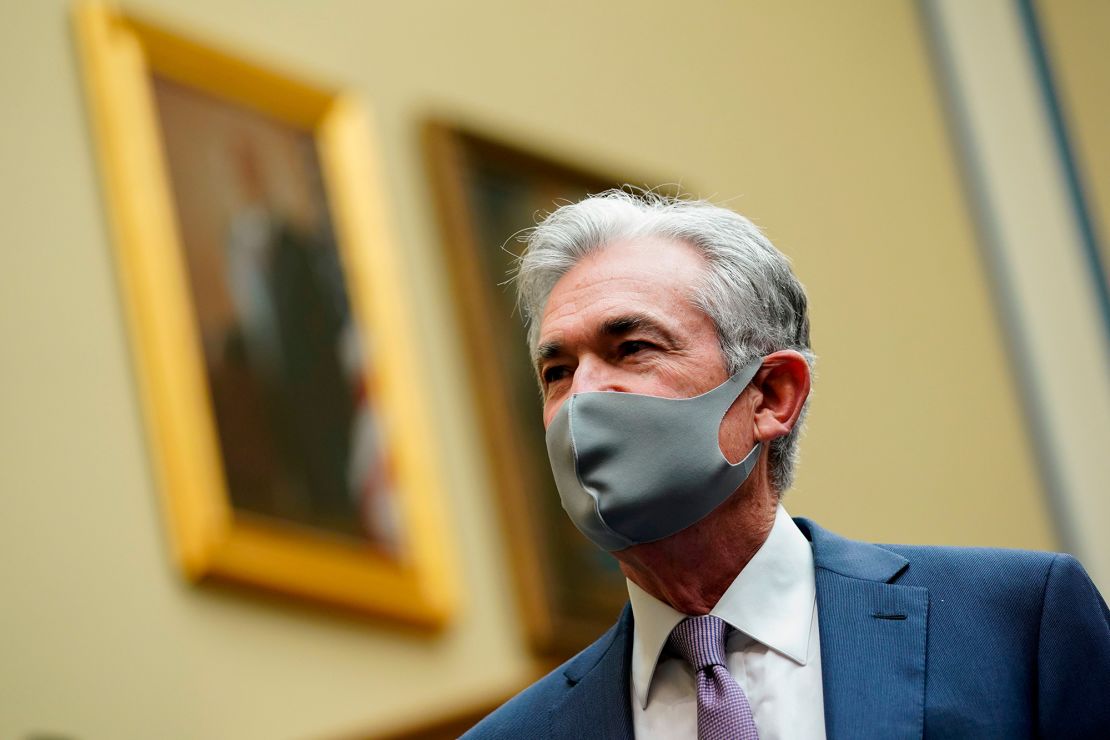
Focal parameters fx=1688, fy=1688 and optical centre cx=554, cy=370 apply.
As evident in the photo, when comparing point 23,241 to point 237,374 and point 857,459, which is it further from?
point 857,459

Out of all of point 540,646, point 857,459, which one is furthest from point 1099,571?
point 857,459

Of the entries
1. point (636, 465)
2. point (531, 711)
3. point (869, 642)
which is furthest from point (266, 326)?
point (869, 642)

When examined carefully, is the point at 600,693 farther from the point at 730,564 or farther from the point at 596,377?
the point at 596,377

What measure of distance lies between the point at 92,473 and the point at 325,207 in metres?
2.24

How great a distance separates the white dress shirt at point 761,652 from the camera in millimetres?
3199

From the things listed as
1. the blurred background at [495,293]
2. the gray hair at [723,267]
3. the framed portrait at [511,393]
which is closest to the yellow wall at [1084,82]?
the blurred background at [495,293]

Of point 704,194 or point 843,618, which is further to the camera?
point 704,194

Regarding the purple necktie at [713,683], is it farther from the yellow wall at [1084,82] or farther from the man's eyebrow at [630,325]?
the yellow wall at [1084,82]

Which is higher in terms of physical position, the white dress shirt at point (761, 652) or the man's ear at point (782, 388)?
the man's ear at point (782, 388)

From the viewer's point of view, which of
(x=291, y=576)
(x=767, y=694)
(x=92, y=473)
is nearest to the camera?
(x=767, y=694)

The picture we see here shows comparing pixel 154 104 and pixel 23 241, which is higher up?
pixel 154 104

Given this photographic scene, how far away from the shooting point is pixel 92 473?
283 inches

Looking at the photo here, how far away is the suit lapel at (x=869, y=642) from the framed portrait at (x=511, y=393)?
5.56 m

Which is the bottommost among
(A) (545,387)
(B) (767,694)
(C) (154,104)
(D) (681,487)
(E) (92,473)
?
(B) (767,694)
